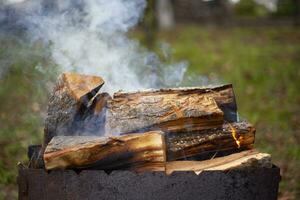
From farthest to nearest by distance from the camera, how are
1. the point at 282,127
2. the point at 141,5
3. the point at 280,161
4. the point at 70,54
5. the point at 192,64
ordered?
the point at 192,64
the point at 282,127
the point at 280,161
the point at 141,5
the point at 70,54

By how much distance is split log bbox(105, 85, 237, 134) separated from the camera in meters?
3.00

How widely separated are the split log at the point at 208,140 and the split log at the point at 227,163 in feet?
0.28

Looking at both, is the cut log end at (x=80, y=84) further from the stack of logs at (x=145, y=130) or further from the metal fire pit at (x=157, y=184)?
the metal fire pit at (x=157, y=184)

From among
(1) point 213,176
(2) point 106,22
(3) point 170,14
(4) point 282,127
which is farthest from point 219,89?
(3) point 170,14

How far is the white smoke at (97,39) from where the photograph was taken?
4.18 m

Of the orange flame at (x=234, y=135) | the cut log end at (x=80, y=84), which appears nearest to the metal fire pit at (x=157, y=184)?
the orange flame at (x=234, y=135)

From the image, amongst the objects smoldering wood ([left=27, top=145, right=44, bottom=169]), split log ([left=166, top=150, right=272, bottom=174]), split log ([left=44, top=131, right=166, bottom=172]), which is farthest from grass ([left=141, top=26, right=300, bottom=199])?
smoldering wood ([left=27, top=145, right=44, bottom=169])

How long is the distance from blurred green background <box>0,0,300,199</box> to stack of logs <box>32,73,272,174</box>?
1.24 metres

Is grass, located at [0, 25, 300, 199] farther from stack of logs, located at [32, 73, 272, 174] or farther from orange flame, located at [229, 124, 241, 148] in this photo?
orange flame, located at [229, 124, 241, 148]

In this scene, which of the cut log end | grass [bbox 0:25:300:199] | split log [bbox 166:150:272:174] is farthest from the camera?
grass [bbox 0:25:300:199]

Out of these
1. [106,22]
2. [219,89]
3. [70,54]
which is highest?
[106,22]

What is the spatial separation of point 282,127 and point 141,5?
123 inches

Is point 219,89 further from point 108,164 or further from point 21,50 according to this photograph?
point 21,50

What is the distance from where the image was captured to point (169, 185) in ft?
9.02
